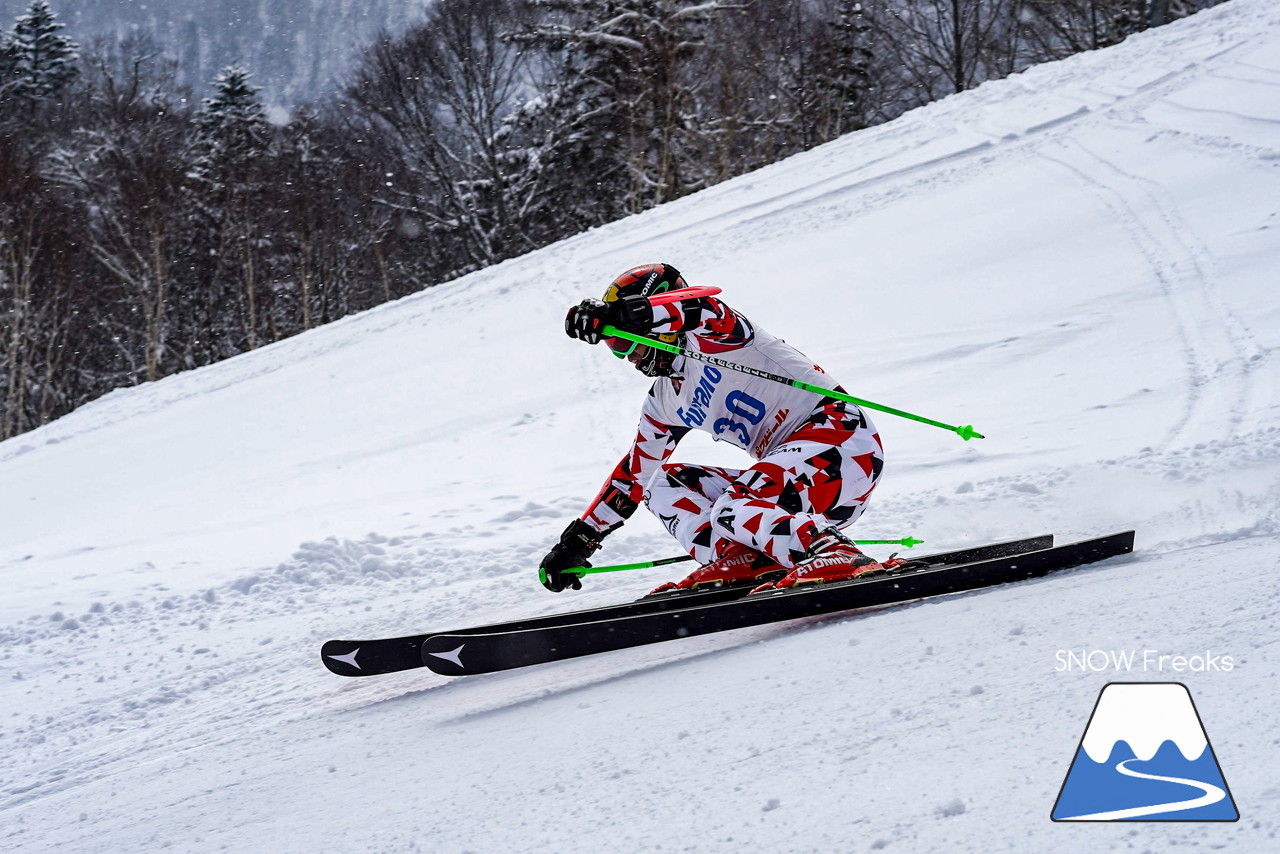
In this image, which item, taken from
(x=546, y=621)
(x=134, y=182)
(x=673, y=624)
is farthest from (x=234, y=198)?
(x=673, y=624)

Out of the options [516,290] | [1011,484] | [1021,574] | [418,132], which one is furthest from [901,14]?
[1021,574]

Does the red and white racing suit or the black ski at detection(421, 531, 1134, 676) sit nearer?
the black ski at detection(421, 531, 1134, 676)

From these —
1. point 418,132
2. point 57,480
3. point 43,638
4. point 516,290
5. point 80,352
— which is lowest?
point 43,638

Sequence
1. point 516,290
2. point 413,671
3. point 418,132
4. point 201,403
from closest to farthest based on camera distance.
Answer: point 413,671 → point 201,403 → point 516,290 → point 418,132

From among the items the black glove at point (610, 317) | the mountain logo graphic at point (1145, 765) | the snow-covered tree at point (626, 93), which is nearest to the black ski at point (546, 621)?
the black glove at point (610, 317)

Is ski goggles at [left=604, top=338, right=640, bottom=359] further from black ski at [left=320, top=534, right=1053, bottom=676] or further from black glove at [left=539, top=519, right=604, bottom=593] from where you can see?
black ski at [left=320, top=534, right=1053, bottom=676]

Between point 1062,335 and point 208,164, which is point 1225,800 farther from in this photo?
point 208,164

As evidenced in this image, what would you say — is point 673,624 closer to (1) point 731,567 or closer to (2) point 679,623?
(2) point 679,623

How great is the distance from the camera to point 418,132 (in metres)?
25.4

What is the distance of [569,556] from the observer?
3.96 meters

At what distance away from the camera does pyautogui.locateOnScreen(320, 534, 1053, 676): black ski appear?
11.1ft

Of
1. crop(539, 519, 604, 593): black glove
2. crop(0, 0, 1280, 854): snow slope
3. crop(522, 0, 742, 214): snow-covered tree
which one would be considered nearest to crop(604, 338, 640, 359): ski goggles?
crop(539, 519, 604, 593): black glove

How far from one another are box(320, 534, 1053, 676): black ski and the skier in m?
0.22

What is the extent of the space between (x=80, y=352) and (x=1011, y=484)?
26261 millimetres
